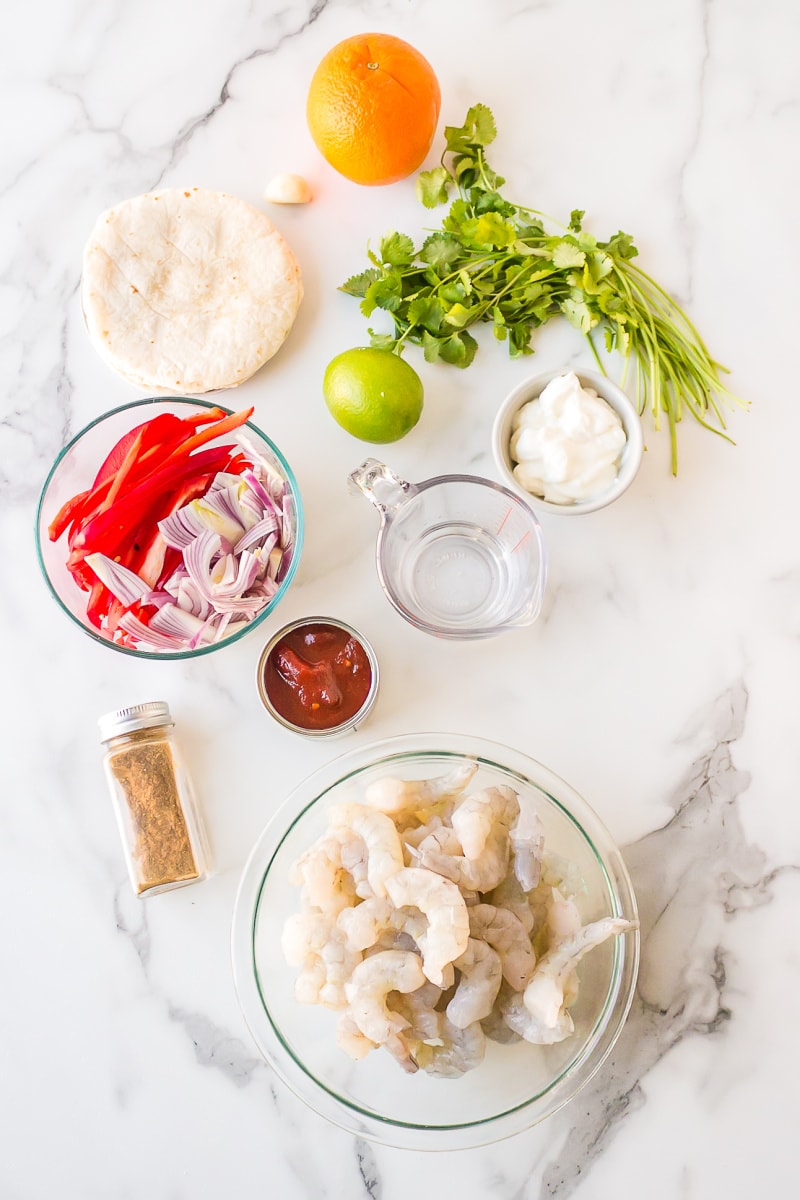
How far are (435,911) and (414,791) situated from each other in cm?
23

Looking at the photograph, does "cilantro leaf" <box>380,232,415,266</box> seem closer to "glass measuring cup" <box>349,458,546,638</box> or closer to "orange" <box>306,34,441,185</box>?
"orange" <box>306,34,441,185</box>

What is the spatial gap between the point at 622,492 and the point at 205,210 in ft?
2.97

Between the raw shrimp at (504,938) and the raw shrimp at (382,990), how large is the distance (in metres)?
0.10

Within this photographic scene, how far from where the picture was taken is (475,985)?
1.28 m

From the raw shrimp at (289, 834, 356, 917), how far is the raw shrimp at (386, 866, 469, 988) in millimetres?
99

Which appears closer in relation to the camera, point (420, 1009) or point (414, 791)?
point (420, 1009)

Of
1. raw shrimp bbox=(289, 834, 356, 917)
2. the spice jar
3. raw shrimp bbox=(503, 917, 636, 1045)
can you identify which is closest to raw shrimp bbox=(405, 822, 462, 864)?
raw shrimp bbox=(289, 834, 356, 917)

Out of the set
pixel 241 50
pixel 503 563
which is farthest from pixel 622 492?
pixel 241 50

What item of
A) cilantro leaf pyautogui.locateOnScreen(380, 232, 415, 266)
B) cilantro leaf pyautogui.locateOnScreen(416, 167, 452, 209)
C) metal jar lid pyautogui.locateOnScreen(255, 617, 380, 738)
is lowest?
metal jar lid pyautogui.locateOnScreen(255, 617, 380, 738)

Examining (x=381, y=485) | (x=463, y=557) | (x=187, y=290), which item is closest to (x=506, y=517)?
(x=463, y=557)

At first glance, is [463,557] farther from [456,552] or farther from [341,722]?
[341,722]

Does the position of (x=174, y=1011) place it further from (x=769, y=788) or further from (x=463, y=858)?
(x=769, y=788)

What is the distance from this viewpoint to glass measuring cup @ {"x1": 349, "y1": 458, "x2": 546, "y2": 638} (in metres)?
1.54

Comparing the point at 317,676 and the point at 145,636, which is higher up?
the point at 145,636
